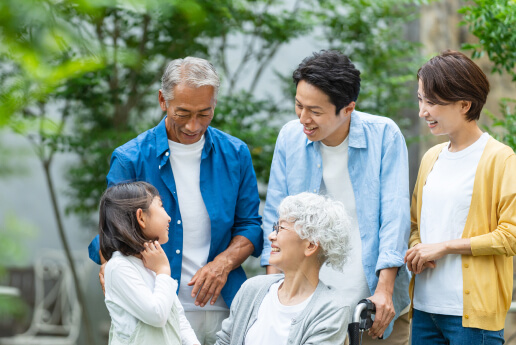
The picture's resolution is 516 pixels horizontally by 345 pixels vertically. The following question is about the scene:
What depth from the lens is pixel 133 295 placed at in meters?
1.95

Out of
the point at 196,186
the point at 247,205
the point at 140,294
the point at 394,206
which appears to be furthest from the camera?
the point at 247,205

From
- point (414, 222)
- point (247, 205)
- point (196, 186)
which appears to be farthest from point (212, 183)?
point (414, 222)

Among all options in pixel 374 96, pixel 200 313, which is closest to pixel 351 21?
pixel 374 96

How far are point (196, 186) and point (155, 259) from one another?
43cm

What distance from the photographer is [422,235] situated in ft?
7.38

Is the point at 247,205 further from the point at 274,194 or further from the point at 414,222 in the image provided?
the point at 414,222

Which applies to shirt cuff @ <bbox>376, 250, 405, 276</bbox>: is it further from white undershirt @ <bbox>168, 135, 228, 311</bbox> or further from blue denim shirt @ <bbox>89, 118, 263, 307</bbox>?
white undershirt @ <bbox>168, 135, 228, 311</bbox>

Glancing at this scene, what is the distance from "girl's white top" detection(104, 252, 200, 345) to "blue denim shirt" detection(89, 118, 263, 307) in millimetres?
295

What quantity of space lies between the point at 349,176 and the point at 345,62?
16.4 inches

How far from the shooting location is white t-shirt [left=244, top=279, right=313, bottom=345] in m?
2.11

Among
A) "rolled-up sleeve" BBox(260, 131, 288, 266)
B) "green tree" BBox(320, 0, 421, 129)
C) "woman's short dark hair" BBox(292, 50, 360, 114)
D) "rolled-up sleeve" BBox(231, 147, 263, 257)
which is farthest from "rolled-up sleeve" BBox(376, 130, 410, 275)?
"green tree" BBox(320, 0, 421, 129)

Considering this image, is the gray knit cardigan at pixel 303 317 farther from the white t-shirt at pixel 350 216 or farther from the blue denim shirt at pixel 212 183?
the blue denim shirt at pixel 212 183

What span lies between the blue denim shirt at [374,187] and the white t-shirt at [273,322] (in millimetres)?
270

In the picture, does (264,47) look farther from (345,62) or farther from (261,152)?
(345,62)
